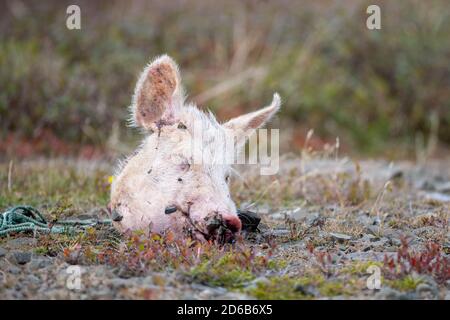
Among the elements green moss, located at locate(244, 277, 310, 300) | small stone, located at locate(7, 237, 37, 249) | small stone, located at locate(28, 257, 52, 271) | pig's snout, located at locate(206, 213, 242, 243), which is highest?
pig's snout, located at locate(206, 213, 242, 243)

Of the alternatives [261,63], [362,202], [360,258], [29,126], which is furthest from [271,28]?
[360,258]

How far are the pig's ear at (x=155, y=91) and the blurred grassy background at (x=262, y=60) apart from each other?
6529 millimetres

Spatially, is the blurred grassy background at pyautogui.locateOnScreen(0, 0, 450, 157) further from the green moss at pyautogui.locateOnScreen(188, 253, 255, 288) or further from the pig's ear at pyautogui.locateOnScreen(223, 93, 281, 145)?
the green moss at pyautogui.locateOnScreen(188, 253, 255, 288)

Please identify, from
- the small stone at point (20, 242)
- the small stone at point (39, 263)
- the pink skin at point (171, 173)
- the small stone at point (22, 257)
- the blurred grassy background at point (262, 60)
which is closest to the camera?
the small stone at point (39, 263)

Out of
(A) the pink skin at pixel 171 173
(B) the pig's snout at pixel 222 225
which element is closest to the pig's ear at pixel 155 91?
(A) the pink skin at pixel 171 173

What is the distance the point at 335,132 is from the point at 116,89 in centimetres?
423

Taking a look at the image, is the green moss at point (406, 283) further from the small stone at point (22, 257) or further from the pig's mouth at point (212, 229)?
the small stone at point (22, 257)

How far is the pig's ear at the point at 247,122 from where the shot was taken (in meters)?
6.53

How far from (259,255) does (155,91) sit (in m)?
1.64

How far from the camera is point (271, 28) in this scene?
16.3m

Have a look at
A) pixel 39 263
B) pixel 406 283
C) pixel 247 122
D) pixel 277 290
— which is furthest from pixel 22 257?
pixel 406 283

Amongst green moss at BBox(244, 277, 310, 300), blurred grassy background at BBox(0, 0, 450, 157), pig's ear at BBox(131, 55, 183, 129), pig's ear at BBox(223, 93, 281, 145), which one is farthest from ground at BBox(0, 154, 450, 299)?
blurred grassy background at BBox(0, 0, 450, 157)

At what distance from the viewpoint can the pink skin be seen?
18.1 ft

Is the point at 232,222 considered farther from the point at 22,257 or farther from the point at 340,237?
the point at 22,257
